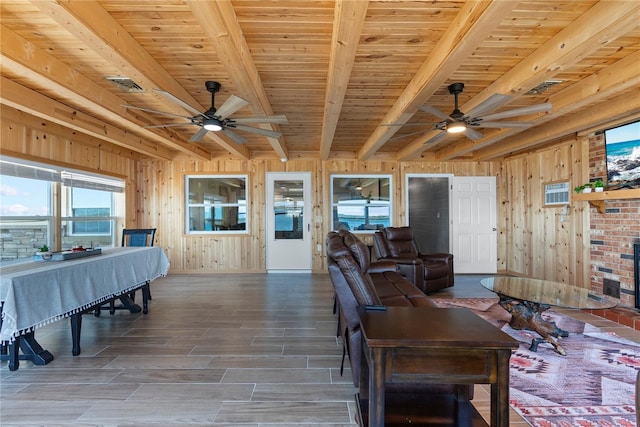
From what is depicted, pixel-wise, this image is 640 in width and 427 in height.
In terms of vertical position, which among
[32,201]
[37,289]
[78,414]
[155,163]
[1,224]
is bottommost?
[78,414]

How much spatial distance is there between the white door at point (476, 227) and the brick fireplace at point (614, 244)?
5.93 feet

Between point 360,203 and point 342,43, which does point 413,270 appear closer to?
point 360,203

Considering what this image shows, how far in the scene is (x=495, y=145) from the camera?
5102 mm

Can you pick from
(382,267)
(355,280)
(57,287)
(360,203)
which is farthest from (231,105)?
(360,203)

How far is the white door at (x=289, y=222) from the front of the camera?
5988mm

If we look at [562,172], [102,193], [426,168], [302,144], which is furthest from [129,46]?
[562,172]

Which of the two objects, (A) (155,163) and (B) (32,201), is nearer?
(B) (32,201)

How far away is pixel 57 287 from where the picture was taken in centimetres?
230

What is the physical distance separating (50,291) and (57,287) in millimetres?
59

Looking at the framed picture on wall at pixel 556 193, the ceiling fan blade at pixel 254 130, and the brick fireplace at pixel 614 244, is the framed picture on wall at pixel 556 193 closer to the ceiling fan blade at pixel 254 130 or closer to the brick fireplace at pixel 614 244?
the brick fireplace at pixel 614 244

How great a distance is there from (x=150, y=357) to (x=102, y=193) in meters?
3.84

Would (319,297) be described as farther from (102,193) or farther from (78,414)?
(102,193)

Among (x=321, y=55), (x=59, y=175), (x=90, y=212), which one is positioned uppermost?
(x=321, y=55)

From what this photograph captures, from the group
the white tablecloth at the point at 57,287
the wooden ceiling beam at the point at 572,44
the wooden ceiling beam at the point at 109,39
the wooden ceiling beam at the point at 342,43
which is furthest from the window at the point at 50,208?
the wooden ceiling beam at the point at 572,44
